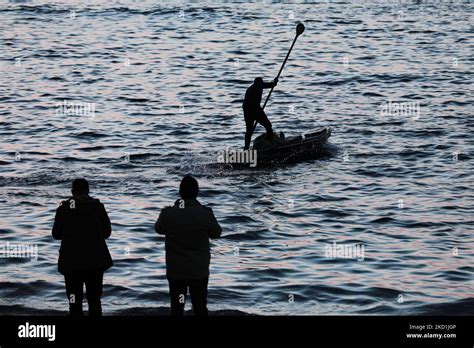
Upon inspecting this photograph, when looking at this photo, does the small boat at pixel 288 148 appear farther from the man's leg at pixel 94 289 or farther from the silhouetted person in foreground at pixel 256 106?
the man's leg at pixel 94 289

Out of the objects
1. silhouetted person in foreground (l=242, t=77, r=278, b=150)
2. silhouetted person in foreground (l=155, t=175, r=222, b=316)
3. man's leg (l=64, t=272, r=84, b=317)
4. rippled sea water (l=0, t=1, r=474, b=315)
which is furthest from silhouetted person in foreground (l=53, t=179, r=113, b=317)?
silhouetted person in foreground (l=242, t=77, r=278, b=150)

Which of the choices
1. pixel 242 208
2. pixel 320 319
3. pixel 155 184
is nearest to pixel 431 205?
pixel 242 208

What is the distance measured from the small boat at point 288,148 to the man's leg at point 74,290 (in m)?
13.3

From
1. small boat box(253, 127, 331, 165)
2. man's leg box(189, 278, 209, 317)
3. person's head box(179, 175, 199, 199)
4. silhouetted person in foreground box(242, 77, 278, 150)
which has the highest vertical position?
silhouetted person in foreground box(242, 77, 278, 150)

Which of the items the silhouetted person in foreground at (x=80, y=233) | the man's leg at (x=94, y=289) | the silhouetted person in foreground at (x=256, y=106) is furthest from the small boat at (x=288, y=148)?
the silhouetted person in foreground at (x=80, y=233)

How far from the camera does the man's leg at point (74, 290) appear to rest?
1182 cm

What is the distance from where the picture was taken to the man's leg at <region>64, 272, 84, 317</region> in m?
11.8

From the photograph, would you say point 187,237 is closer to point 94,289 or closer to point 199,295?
point 199,295

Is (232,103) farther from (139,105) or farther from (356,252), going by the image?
(356,252)

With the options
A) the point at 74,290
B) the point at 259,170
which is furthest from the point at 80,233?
the point at 259,170

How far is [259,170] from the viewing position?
24.8m

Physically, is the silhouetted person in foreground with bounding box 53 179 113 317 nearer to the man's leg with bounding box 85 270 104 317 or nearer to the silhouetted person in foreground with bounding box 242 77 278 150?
the man's leg with bounding box 85 270 104 317

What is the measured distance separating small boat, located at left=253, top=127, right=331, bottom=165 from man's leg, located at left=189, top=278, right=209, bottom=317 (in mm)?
13525

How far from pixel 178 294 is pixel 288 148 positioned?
1410cm
